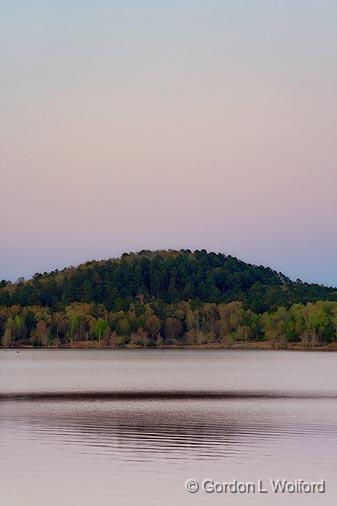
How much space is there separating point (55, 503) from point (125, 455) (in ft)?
26.9

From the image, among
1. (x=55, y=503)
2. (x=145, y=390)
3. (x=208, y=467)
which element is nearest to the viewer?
(x=55, y=503)

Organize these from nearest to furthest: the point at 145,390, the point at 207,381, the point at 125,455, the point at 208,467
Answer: the point at 208,467 < the point at 125,455 < the point at 145,390 < the point at 207,381

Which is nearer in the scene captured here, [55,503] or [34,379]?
[55,503]

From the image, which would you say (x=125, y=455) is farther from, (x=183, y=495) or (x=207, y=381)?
(x=207, y=381)

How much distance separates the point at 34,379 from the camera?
9350 centimetres

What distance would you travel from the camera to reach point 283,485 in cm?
2991

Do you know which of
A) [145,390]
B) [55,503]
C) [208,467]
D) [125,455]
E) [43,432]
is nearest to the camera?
[55,503]

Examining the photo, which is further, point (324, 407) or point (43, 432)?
point (324, 407)

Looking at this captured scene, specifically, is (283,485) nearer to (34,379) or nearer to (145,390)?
(145,390)

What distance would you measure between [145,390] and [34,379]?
1986 centimetres

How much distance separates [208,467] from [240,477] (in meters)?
1.91

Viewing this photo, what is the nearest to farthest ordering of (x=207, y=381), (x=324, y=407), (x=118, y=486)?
(x=118, y=486), (x=324, y=407), (x=207, y=381)

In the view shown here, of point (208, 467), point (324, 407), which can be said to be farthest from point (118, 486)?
point (324, 407)

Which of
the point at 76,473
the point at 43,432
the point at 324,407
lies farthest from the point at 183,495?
the point at 324,407
